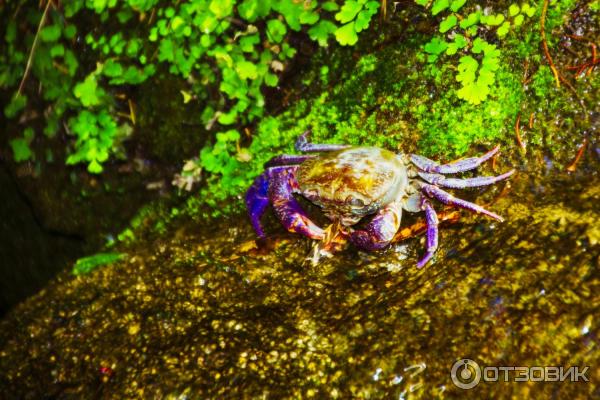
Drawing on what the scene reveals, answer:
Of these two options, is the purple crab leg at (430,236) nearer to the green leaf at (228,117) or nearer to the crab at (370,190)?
the crab at (370,190)

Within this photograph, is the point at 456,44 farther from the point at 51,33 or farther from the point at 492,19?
the point at 51,33

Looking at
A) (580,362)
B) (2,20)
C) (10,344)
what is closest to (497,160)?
(580,362)

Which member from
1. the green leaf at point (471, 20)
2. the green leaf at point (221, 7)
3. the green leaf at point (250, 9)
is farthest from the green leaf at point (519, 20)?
the green leaf at point (221, 7)

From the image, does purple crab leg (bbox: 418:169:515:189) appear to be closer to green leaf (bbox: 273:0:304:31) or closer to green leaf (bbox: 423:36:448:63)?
green leaf (bbox: 423:36:448:63)

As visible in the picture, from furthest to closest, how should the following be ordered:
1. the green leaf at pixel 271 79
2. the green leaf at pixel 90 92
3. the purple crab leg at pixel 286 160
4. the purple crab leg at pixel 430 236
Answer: the green leaf at pixel 90 92, the green leaf at pixel 271 79, the purple crab leg at pixel 286 160, the purple crab leg at pixel 430 236

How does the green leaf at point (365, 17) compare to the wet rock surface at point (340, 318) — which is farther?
the green leaf at point (365, 17)

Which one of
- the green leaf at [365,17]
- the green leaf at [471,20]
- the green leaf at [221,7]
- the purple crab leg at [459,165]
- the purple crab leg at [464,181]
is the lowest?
the purple crab leg at [464,181]

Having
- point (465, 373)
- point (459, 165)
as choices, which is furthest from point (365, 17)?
point (465, 373)
